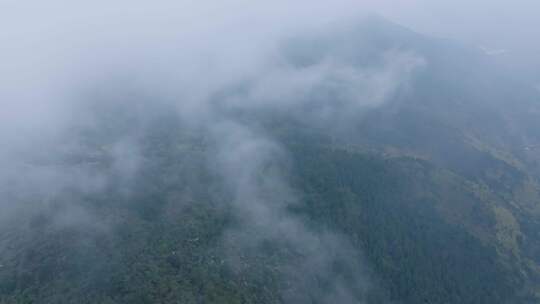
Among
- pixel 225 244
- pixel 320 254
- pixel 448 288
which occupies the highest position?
pixel 225 244

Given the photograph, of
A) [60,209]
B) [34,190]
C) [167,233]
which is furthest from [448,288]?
[34,190]

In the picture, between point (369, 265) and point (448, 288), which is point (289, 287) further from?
point (448, 288)

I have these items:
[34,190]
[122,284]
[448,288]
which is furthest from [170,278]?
[448,288]

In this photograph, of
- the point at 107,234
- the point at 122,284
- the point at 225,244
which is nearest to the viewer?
the point at 122,284

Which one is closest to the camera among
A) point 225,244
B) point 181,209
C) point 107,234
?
point 107,234

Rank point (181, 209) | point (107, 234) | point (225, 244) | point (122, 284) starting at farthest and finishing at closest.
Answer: point (181, 209) < point (225, 244) < point (107, 234) < point (122, 284)

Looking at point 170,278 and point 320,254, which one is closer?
point 170,278

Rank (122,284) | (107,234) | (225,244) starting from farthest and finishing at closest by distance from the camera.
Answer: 1. (225,244)
2. (107,234)
3. (122,284)

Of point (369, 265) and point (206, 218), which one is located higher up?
point (206, 218)

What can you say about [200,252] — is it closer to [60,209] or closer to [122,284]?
[122,284]
